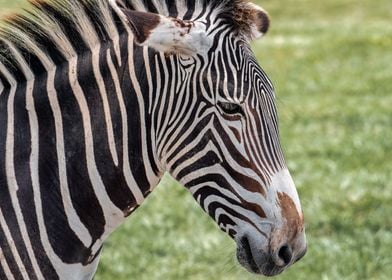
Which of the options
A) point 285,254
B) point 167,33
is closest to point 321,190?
point 285,254

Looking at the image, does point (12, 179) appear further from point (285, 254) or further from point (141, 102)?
point (285, 254)

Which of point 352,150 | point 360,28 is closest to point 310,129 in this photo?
point 352,150

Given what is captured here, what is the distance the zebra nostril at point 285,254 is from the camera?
3.33m

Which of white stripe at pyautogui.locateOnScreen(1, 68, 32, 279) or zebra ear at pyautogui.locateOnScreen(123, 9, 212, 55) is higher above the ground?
zebra ear at pyautogui.locateOnScreen(123, 9, 212, 55)

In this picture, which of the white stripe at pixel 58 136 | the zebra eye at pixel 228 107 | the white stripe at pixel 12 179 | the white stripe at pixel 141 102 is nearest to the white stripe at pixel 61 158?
the white stripe at pixel 58 136

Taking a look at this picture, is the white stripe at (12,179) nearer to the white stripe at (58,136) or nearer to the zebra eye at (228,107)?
the white stripe at (58,136)

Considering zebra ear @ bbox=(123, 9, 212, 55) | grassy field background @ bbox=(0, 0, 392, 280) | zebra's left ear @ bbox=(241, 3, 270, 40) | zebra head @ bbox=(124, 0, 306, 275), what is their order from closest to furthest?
zebra ear @ bbox=(123, 9, 212, 55), zebra head @ bbox=(124, 0, 306, 275), zebra's left ear @ bbox=(241, 3, 270, 40), grassy field background @ bbox=(0, 0, 392, 280)

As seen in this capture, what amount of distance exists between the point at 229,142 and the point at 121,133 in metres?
0.41

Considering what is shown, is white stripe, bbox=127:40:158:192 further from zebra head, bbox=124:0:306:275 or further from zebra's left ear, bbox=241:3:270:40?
zebra's left ear, bbox=241:3:270:40

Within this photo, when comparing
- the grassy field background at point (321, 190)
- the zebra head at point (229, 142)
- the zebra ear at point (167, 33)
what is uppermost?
the zebra ear at point (167, 33)

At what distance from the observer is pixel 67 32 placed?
11.3 feet

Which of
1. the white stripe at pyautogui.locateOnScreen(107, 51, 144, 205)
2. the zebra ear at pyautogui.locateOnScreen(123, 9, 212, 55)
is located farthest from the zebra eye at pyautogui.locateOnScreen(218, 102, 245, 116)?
the white stripe at pyautogui.locateOnScreen(107, 51, 144, 205)

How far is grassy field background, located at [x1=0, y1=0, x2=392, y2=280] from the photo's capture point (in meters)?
7.96

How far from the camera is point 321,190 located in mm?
10117
